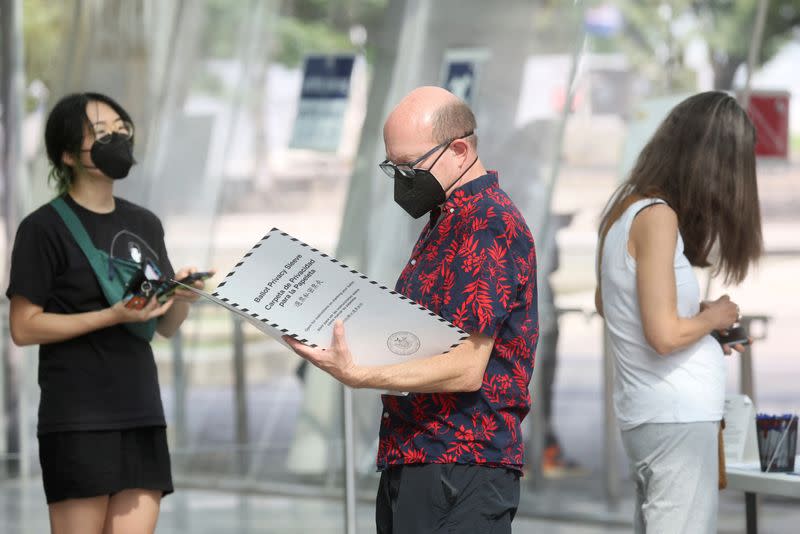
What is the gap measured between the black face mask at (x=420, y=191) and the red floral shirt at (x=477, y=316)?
0.03m

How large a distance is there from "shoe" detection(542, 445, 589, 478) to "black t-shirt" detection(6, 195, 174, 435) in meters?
3.59

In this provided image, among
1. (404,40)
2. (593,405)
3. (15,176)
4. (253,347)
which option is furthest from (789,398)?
(15,176)

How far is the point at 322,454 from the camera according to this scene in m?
7.86

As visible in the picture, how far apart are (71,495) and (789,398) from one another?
4.01m

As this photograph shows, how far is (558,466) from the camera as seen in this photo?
7.01 meters

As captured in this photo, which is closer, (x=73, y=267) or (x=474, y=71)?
(x=73, y=267)

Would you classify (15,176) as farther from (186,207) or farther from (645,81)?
(645,81)

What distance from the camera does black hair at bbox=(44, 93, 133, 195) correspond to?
373 centimetres

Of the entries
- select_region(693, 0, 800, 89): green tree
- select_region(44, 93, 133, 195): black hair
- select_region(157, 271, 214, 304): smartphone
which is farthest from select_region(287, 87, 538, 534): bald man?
select_region(693, 0, 800, 89): green tree

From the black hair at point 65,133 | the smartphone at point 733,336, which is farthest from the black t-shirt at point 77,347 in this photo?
the smartphone at point 733,336

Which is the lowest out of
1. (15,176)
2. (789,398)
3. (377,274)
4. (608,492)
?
(608,492)

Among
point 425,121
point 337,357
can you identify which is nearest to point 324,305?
point 337,357

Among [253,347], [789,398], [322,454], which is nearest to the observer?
[789,398]

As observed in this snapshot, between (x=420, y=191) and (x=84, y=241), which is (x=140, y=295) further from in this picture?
(x=420, y=191)
